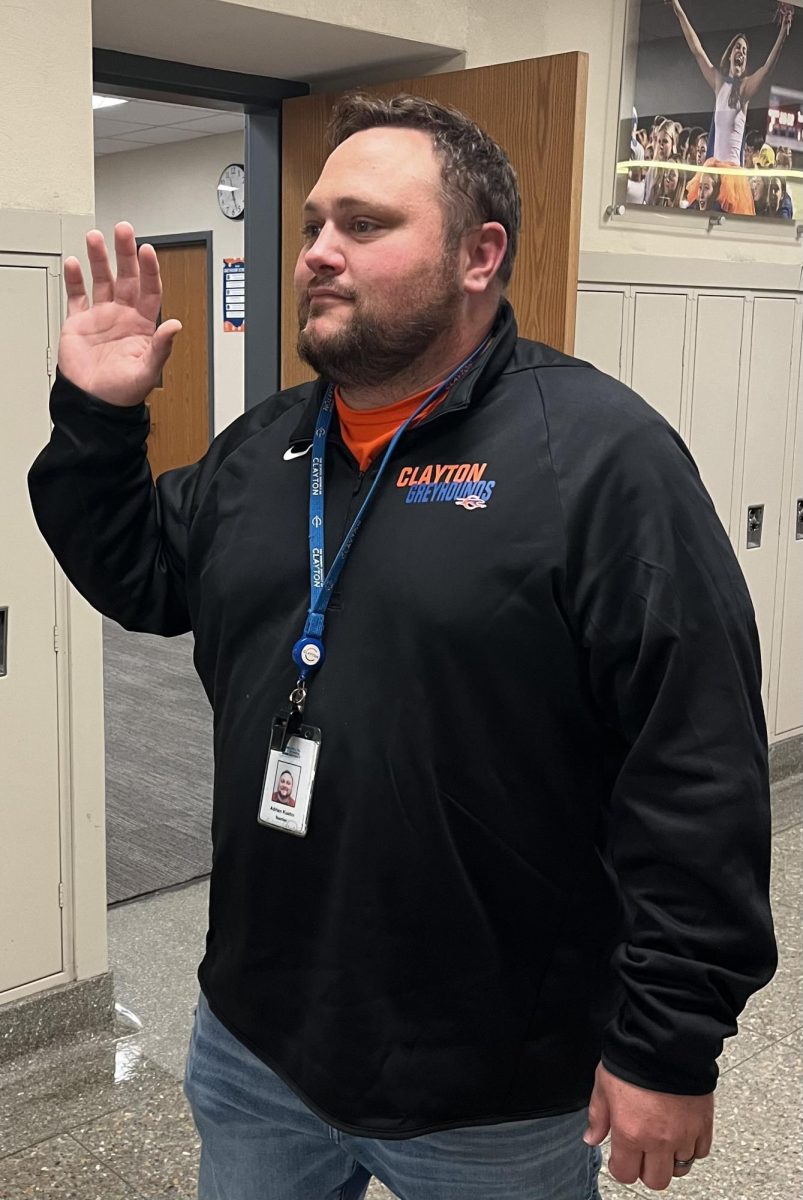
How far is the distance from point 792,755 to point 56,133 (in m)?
3.34

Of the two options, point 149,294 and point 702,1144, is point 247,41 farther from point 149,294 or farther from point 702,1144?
point 702,1144

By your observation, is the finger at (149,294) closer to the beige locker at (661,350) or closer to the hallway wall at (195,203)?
the beige locker at (661,350)

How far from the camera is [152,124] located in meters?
7.70

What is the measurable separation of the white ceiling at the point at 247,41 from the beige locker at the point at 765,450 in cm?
164

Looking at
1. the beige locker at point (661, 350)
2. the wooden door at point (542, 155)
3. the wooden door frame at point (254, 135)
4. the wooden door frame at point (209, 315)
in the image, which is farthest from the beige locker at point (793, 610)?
the wooden door frame at point (209, 315)

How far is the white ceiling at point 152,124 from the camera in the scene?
713 centimetres

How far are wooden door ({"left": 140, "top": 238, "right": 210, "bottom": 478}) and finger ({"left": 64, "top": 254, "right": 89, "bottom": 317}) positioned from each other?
6838mm

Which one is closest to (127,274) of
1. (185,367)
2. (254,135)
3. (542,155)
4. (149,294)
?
(149,294)

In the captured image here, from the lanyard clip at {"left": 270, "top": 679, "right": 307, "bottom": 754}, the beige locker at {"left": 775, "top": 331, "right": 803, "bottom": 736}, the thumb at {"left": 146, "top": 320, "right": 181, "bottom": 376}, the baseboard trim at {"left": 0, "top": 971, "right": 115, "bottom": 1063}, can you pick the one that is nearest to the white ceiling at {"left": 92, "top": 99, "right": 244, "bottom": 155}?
the beige locker at {"left": 775, "top": 331, "right": 803, "bottom": 736}

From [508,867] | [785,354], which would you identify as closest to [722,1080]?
[508,867]

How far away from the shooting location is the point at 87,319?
1.49 m

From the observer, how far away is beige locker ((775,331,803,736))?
4.46m

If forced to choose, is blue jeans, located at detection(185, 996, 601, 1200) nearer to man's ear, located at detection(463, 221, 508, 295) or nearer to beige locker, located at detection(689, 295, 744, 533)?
man's ear, located at detection(463, 221, 508, 295)

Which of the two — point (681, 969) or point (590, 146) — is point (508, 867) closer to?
point (681, 969)
